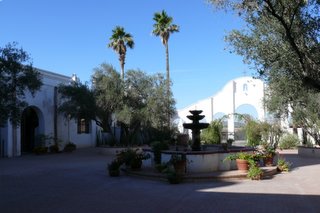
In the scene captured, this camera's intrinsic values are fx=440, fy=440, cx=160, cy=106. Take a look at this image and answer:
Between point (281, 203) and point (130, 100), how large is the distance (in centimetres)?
1860

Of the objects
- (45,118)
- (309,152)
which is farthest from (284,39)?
(45,118)

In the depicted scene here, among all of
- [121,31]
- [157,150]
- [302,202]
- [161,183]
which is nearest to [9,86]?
[161,183]

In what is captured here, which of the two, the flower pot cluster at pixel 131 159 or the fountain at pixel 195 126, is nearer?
the flower pot cluster at pixel 131 159

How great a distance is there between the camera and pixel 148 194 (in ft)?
40.2

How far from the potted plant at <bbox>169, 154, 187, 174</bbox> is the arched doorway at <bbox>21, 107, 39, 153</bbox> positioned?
17.2 meters

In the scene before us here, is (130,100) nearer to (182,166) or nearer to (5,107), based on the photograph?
(182,166)

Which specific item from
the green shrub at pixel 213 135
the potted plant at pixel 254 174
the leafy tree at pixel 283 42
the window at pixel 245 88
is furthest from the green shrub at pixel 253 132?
the leafy tree at pixel 283 42

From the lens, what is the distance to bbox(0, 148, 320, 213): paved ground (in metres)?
10.3

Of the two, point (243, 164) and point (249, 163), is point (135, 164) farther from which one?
point (249, 163)

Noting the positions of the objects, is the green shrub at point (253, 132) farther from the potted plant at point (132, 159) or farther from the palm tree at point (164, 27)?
the potted plant at point (132, 159)

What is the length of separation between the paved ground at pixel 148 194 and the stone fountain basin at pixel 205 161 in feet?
5.49

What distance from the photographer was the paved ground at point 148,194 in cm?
1027

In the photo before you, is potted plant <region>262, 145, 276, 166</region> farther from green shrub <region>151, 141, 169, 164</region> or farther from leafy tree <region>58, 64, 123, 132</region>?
leafy tree <region>58, 64, 123, 132</region>

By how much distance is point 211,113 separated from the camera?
1734 inches
